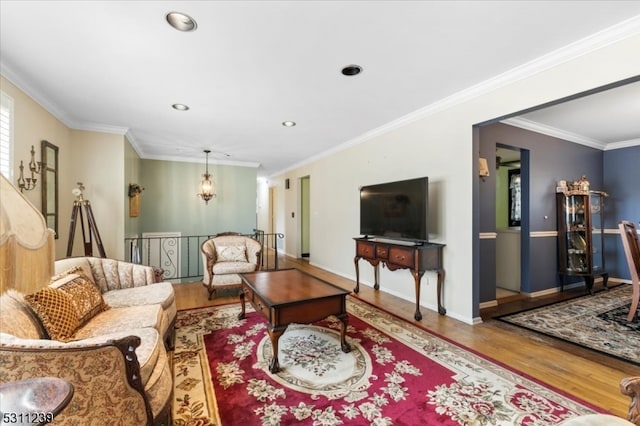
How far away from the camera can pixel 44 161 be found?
3086mm

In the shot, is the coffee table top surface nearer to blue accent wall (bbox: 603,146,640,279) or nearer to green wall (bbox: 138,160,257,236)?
green wall (bbox: 138,160,257,236)

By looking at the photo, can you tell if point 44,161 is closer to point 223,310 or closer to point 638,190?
point 223,310

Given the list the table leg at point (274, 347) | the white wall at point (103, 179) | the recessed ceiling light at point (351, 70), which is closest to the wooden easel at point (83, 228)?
the white wall at point (103, 179)

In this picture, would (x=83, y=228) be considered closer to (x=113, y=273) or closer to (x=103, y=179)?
(x=103, y=179)

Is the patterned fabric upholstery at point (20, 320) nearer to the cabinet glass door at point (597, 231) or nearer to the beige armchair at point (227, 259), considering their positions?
the beige armchair at point (227, 259)

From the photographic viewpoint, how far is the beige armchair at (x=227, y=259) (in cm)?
392

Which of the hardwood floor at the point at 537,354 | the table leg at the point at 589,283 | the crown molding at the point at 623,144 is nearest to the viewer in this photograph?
the hardwood floor at the point at 537,354

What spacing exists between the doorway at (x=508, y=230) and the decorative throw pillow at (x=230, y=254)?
3876 mm

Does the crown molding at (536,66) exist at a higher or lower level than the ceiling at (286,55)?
lower

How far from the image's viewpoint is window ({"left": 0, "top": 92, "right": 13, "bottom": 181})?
238cm

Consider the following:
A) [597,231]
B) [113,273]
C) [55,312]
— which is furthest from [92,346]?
[597,231]

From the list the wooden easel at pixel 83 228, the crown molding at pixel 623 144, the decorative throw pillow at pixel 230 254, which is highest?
the crown molding at pixel 623 144

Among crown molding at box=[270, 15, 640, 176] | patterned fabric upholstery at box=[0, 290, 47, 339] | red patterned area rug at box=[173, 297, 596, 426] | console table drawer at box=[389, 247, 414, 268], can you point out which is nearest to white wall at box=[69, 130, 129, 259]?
red patterned area rug at box=[173, 297, 596, 426]

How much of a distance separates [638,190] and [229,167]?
8007 millimetres
